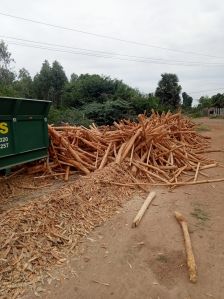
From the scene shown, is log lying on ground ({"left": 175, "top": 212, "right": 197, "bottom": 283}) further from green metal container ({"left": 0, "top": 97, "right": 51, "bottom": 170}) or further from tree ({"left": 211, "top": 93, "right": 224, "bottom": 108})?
tree ({"left": 211, "top": 93, "right": 224, "bottom": 108})

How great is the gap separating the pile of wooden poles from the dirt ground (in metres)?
2.11

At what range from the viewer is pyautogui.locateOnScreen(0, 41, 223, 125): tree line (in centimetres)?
2003

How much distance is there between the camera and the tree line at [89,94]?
20031 mm

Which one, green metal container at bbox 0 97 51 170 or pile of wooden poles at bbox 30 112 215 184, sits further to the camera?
pile of wooden poles at bbox 30 112 215 184

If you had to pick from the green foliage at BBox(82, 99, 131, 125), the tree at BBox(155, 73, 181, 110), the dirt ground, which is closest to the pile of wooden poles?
the dirt ground

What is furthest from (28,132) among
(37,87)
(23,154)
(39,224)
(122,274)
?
(37,87)

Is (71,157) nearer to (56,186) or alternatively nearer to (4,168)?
(56,186)

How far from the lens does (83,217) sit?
4.95 m

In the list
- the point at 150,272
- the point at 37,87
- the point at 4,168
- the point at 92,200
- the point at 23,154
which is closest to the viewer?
the point at 150,272

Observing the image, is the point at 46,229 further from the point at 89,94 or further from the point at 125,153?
the point at 89,94

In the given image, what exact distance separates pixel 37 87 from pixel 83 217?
34.3 m

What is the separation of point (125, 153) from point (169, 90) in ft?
120

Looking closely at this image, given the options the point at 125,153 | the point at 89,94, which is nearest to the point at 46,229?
the point at 125,153

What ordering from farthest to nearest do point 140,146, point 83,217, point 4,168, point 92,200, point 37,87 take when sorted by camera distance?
point 37,87, point 140,146, point 4,168, point 92,200, point 83,217
